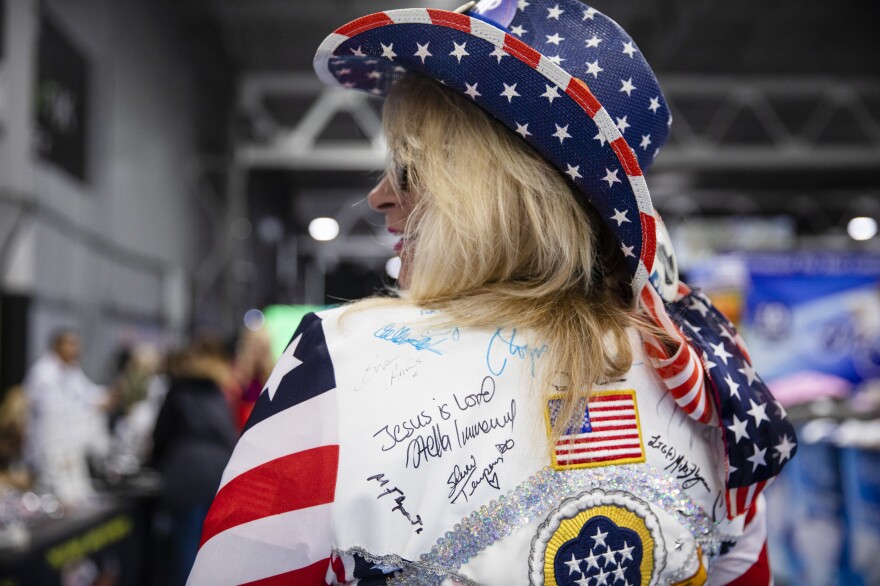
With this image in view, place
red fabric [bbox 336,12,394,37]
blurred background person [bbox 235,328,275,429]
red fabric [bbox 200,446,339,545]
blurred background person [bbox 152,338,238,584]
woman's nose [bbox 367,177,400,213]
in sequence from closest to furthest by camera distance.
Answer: red fabric [bbox 200,446,339,545], red fabric [bbox 336,12,394,37], woman's nose [bbox 367,177,400,213], blurred background person [bbox 152,338,238,584], blurred background person [bbox 235,328,275,429]

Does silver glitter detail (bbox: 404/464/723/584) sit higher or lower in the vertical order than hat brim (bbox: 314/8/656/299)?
lower

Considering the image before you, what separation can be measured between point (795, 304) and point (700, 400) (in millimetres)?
4235

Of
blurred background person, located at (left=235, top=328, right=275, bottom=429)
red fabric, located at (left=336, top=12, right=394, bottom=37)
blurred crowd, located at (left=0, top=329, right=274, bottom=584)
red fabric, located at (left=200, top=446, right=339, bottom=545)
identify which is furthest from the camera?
blurred background person, located at (left=235, top=328, right=275, bottom=429)

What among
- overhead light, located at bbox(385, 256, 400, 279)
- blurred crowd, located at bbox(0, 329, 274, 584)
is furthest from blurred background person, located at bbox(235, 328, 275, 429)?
overhead light, located at bbox(385, 256, 400, 279)

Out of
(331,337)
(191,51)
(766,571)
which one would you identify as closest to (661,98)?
(331,337)

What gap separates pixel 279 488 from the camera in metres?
0.81

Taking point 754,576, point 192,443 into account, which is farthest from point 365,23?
point 192,443

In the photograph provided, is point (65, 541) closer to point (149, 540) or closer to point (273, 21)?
point (149, 540)

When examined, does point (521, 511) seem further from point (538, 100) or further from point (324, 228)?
point (324, 228)

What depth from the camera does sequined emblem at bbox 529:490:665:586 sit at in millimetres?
837

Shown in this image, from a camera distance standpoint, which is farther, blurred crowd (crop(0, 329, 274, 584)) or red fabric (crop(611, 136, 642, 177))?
blurred crowd (crop(0, 329, 274, 584))
